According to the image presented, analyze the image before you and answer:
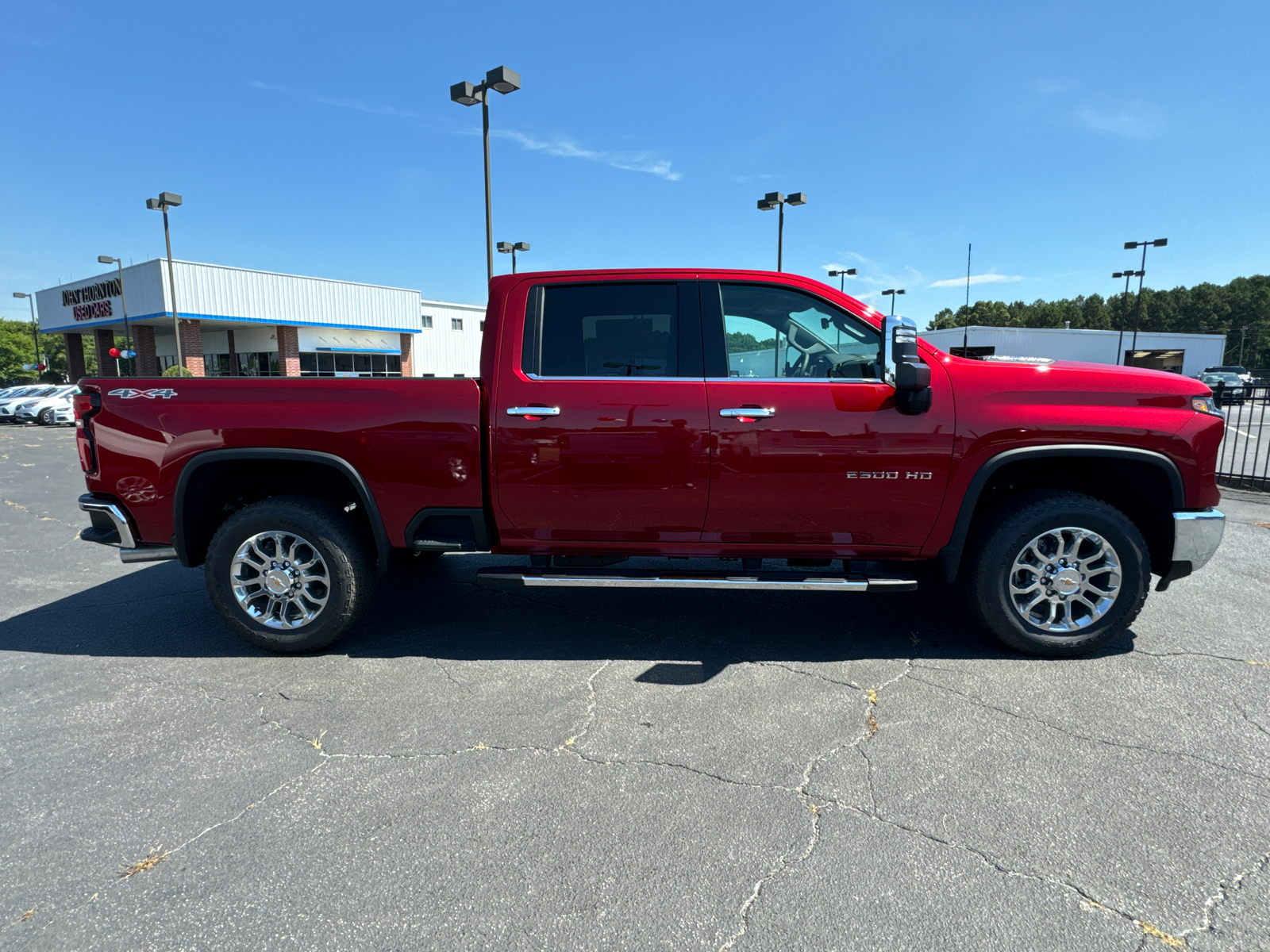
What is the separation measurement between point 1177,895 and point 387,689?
3.24m

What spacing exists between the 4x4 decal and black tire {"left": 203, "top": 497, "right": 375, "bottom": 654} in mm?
743

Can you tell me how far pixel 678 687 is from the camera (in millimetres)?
3607

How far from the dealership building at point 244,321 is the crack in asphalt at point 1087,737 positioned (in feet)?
89.8

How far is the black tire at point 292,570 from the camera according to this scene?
3951mm

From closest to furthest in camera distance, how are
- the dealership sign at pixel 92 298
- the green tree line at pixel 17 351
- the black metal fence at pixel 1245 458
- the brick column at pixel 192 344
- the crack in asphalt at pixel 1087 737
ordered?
the crack in asphalt at pixel 1087 737 → the black metal fence at pixel 1245 458 → the brick column at pixel 192 344 → the dealership sign at pixel 92 298 → the green tree line at pixel 17 351

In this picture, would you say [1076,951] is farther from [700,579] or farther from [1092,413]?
[1092,413]

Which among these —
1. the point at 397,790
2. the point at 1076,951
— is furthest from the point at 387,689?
the point at 1076,951

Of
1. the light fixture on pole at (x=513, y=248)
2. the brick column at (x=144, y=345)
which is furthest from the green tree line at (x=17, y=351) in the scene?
the light fixture on pole at (x=513, y=248)

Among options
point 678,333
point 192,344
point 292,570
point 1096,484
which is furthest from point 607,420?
point 192,344

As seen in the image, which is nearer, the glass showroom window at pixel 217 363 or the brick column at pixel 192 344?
the brick column at pixel 192 344

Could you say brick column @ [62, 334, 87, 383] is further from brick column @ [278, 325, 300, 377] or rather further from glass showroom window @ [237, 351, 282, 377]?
brick column @ [278, 325, 300, 377]

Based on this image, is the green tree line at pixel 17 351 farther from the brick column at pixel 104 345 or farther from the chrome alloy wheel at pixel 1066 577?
the chrome alloy wheel at pixel 1066 577

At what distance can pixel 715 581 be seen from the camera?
383 centimetres

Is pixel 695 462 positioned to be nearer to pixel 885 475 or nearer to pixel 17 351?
pixel 885 475
